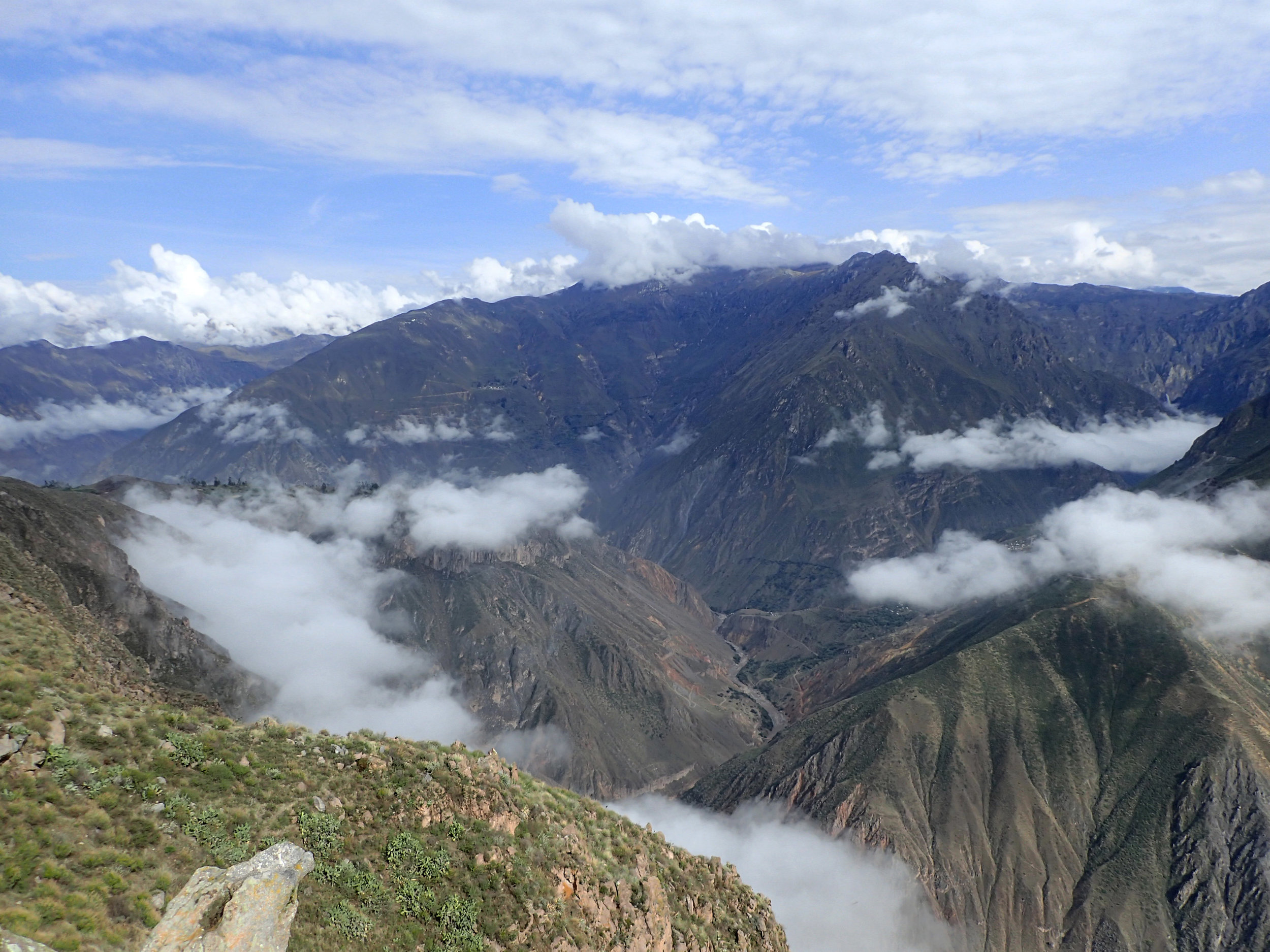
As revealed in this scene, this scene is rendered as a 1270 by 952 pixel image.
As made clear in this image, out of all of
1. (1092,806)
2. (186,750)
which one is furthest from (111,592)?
(1092,806)

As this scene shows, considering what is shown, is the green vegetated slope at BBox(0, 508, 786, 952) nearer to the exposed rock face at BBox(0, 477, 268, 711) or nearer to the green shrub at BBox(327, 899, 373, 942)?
the green shrub at BBox(327, 899, 373, 942)

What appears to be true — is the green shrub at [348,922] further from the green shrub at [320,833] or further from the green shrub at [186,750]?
the green shrub at [186,750]

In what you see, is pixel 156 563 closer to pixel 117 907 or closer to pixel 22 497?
pixel 22 497

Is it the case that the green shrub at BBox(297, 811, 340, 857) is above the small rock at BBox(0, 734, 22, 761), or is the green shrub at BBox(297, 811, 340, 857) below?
below

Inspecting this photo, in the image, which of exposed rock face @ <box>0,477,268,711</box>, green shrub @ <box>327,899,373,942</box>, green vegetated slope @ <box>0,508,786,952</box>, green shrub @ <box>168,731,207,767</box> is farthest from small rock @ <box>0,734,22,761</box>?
exposed rock face @ <box>0,477,268,711</box>

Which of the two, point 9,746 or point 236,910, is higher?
point 9,746

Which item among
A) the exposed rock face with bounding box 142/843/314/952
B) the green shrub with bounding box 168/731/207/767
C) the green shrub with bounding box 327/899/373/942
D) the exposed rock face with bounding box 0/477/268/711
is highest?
the exposed rock face with bounding box 142/843/314/952

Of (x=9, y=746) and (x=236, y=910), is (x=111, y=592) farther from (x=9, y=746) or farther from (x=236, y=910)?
(x=236, y=910)
